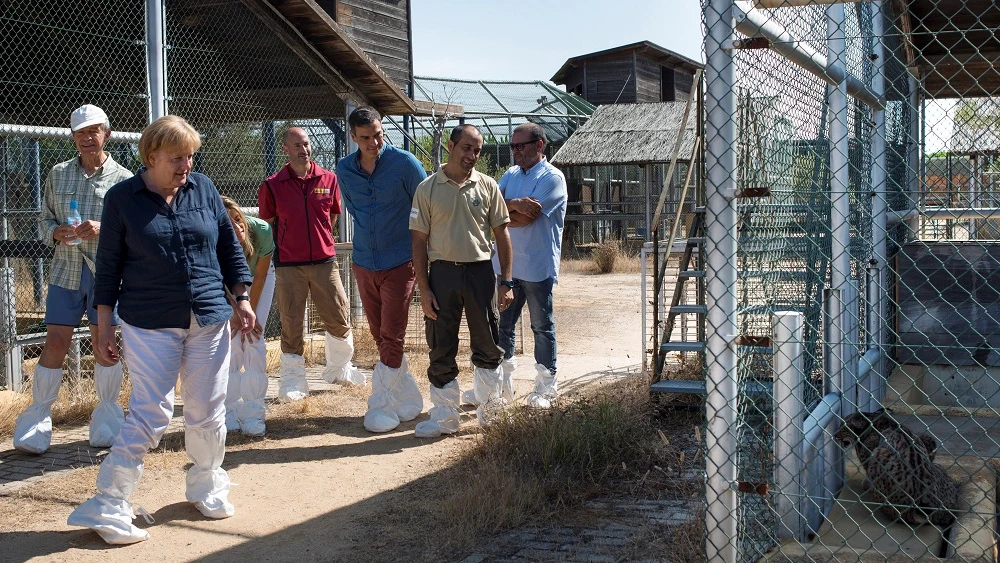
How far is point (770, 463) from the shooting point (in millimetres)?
4832

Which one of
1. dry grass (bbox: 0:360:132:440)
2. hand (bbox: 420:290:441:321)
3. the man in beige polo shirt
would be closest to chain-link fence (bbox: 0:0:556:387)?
dry grass (bbox: 0:360:132:440)

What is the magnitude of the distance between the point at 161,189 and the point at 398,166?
2.33m

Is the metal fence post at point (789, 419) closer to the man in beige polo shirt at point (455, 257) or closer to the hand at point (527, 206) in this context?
the man in beige polo shirt at point (455, 257)

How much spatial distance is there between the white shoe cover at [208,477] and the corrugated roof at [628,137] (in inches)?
720

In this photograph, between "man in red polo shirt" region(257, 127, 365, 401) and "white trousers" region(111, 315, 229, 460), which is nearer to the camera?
"white trousers" region(111, 315, 229, 460)

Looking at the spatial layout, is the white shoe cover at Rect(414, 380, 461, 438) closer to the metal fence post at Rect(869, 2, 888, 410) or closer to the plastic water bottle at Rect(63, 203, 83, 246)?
the plastic water bottle at Rect(63, 203, 83, 246)

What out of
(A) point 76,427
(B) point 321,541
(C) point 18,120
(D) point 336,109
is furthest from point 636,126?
(B) point 321,541

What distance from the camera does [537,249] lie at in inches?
268

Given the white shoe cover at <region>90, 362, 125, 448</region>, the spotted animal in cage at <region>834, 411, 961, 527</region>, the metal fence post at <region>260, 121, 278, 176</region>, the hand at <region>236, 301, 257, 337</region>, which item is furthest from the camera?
the metal fence post at <region>260, 121, 278, 176</region>

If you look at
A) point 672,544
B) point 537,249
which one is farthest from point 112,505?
point 537,249

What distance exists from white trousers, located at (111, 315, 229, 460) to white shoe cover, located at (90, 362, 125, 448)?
5.74 feet

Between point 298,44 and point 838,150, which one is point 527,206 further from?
point 298,44

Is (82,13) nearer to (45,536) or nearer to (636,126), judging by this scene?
(45,536)

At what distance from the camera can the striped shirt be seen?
5.93m
